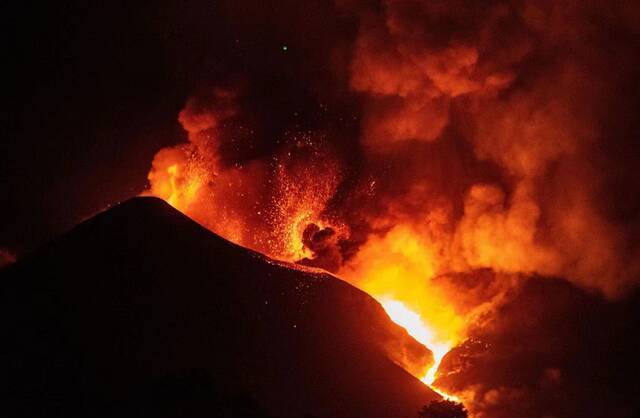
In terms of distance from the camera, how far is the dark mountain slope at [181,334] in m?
15.4

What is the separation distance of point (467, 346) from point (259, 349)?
470 inches

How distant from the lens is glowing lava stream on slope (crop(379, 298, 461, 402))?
→ 2761cm

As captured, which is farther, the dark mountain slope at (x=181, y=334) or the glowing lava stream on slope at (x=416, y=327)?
the glowing lava stream on slope at (x=416, y=327)

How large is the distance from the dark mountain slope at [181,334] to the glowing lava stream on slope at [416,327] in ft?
8.32

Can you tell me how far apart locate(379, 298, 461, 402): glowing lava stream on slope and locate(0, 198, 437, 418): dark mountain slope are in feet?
8.32

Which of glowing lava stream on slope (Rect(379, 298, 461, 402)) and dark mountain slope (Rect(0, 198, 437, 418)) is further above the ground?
glowing lava stream on slope (Rect(379, 298, 461, 402))

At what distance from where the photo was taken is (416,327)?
94.7ft

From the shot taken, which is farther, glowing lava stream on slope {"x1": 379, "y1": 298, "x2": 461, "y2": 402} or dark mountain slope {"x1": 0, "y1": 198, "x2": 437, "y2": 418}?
glowing lava stream on slope {"x1": 379, "y1": 298, "x2": 461, "y2": 402}

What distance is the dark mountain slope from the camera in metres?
15.4

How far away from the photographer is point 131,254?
21.6m

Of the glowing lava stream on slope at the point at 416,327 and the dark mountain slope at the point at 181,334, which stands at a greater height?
the glowing lava stream on slope at the point at 416,327

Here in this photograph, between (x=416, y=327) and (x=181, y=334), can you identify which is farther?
(x=416, y=327)

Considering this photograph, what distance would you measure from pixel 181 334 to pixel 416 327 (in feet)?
44.6

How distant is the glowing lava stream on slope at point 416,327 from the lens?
2761 cm
